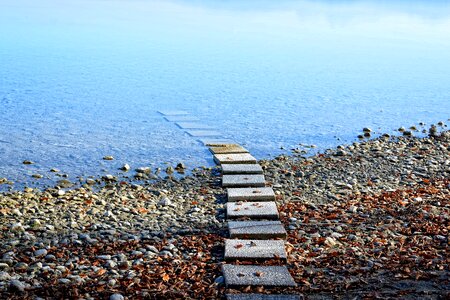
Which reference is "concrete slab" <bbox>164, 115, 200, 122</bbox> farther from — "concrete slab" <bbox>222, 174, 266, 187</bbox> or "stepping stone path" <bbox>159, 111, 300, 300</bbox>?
"concrete slab" <bbox>222, 174, 266, 187</bbox>

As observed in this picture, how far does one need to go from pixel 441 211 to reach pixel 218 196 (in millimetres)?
2268

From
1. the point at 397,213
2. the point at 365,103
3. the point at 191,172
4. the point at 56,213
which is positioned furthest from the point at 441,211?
the point at 365,103

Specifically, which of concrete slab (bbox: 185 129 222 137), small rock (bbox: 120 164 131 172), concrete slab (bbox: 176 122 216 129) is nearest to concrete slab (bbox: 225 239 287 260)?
small rock (bbox: 120 164 131 172)

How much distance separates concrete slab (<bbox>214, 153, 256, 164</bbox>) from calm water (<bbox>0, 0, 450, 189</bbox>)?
8.2 inches

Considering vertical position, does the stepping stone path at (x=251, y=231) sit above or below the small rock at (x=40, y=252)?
above

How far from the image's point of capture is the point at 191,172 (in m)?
8.38

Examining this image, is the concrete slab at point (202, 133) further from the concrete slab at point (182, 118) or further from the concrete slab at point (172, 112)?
the concrete slab at point (172, 112)

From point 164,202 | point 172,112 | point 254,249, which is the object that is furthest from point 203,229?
point 172,112

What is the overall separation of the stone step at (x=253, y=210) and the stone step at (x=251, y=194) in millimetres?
196

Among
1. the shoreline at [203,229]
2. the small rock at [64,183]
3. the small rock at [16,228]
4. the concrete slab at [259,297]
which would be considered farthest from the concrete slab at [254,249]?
the small rock at [64,183]

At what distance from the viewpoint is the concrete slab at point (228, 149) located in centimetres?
908

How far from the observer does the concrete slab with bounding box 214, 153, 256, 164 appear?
8.39 m

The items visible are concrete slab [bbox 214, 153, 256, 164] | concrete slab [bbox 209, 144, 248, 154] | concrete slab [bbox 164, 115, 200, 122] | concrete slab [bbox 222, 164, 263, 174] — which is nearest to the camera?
concrete slab [bbox 222, 164, 263, 174]

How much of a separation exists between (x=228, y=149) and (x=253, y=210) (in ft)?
9.54
